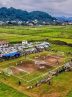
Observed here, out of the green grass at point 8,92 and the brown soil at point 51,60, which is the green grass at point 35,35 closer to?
the brown soil at point 51,60

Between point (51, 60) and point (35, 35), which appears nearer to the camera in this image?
point (51, 60)

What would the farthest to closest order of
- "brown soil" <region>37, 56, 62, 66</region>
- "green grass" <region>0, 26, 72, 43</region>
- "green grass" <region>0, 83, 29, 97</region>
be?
"green grass" <region>0, 26, 72, 43</region>
"brown soil" <region>37, 56, 62, 66</region>
"green grass" <region>0, 83, 29, 97</region>

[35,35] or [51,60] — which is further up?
[35,35]

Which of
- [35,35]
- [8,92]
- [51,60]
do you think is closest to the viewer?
[8,92]

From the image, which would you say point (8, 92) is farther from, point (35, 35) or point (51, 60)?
point (35, 35)

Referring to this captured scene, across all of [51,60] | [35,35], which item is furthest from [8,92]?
[35,35]

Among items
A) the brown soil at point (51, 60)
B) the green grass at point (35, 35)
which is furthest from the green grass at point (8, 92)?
the green grass at point (35, 35)

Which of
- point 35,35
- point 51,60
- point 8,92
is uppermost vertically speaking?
point 35,35

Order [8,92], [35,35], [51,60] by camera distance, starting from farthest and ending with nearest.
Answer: [35,35] → [51,60] → [8,92]

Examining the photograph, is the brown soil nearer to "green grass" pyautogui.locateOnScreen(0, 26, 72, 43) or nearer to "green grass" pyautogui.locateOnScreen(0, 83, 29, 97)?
"green grass" pyautogui.locateOnScreen(0, 83, 29, 97)

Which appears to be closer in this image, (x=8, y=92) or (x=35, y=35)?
(x=8, y=92)

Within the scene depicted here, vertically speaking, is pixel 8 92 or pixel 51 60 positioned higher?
pixel 51 60

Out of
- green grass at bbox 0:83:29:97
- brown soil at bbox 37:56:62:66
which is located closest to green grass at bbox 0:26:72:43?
brown soil at bbox 37:56:62:66

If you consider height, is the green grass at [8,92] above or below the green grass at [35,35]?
below
